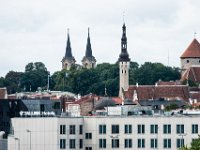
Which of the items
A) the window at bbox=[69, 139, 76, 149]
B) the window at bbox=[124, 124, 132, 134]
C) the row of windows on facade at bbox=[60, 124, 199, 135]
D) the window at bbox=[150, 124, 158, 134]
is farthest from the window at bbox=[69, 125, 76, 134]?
the window at bbox=[150, 124, 158, 134]

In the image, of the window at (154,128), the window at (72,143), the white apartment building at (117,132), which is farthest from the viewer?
the window at (154,128)

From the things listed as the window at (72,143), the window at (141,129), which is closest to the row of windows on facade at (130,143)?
the window at (72,143)

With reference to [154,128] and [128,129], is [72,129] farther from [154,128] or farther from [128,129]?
[154,128]

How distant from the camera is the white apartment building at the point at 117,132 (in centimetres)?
15062

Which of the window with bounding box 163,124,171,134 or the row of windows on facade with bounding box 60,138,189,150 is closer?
the row of windows on facade with bounding box 60,138,189,150

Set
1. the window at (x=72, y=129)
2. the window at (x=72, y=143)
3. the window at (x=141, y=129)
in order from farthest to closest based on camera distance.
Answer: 1. the window at (x=141, y=129)
2. the window at (x=72, y=143)
3. the window at (x=72, y=129)

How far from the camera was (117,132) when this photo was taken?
153m

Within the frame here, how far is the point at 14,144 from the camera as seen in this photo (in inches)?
5930

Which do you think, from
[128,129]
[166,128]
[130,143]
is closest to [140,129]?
[128,129]

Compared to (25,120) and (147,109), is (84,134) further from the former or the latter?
(147,109)

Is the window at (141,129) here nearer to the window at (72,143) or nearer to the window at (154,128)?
the window at (154,128)

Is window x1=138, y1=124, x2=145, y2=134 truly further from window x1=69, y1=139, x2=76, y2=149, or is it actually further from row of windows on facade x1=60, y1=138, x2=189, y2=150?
window x1=69, y1=139, x2=76, y2=149

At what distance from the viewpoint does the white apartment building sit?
494ft

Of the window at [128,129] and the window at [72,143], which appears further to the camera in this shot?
the window at [128,129]
